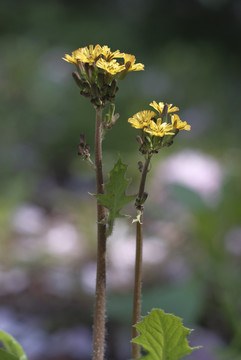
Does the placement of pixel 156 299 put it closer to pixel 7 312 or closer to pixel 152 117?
pixel 7 312

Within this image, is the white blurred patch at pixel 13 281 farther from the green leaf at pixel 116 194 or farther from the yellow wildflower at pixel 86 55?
the yellow wildflower at pixel 86 55

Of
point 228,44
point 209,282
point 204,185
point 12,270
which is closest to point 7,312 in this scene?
point 12,270

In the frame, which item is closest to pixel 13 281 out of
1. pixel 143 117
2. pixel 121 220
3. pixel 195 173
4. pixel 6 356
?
pixel 121 220

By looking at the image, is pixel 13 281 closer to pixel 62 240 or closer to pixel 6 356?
pixel 62 240

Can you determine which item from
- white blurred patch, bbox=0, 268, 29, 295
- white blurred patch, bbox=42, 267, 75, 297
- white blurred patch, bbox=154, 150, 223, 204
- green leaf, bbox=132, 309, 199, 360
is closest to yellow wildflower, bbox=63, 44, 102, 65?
green leaf, bbox=132, 309, 199, 360

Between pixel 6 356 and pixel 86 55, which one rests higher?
pixel 86 55
